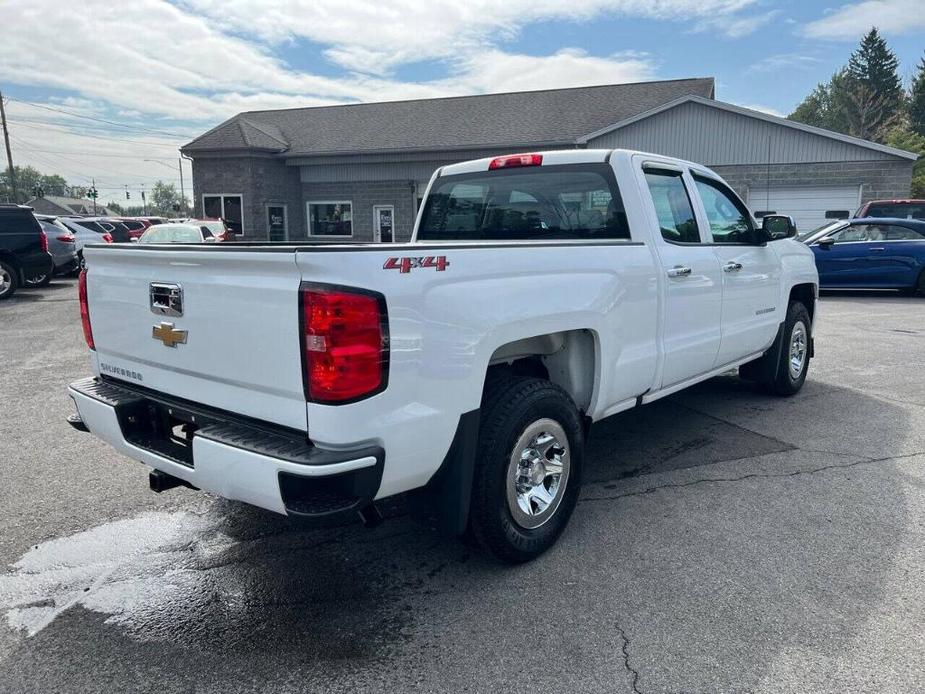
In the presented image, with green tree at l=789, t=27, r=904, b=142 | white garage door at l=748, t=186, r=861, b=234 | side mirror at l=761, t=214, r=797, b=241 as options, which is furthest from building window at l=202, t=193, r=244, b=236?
green tree at l=789, t=27, r=904, b=142

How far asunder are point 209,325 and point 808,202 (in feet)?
72.8

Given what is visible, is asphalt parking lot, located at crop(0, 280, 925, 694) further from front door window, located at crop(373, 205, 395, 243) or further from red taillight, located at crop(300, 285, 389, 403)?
front door window, located at crop(373, 205, 395, 243)

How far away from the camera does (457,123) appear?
26406mm

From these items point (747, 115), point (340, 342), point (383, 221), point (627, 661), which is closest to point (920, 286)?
point (747, 115)

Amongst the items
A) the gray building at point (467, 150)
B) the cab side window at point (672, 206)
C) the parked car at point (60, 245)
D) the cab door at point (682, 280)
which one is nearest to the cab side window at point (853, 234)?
the gray building at point (467, 150)

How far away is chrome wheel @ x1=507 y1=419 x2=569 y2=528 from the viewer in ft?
10.7

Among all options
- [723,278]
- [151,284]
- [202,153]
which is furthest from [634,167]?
[202,153]

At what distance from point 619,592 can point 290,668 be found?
1423 mm

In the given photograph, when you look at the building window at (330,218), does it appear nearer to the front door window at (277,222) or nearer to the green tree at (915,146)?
the front door window at (277,222)

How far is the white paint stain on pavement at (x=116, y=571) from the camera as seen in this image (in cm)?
305

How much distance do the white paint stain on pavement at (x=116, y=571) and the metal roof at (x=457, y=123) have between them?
2104 centimetres

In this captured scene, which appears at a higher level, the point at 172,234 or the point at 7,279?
the point at 172,234

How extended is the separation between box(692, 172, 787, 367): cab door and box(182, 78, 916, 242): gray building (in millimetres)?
17149

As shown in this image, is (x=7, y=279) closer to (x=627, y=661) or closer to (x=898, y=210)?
(x=627, y=661)
